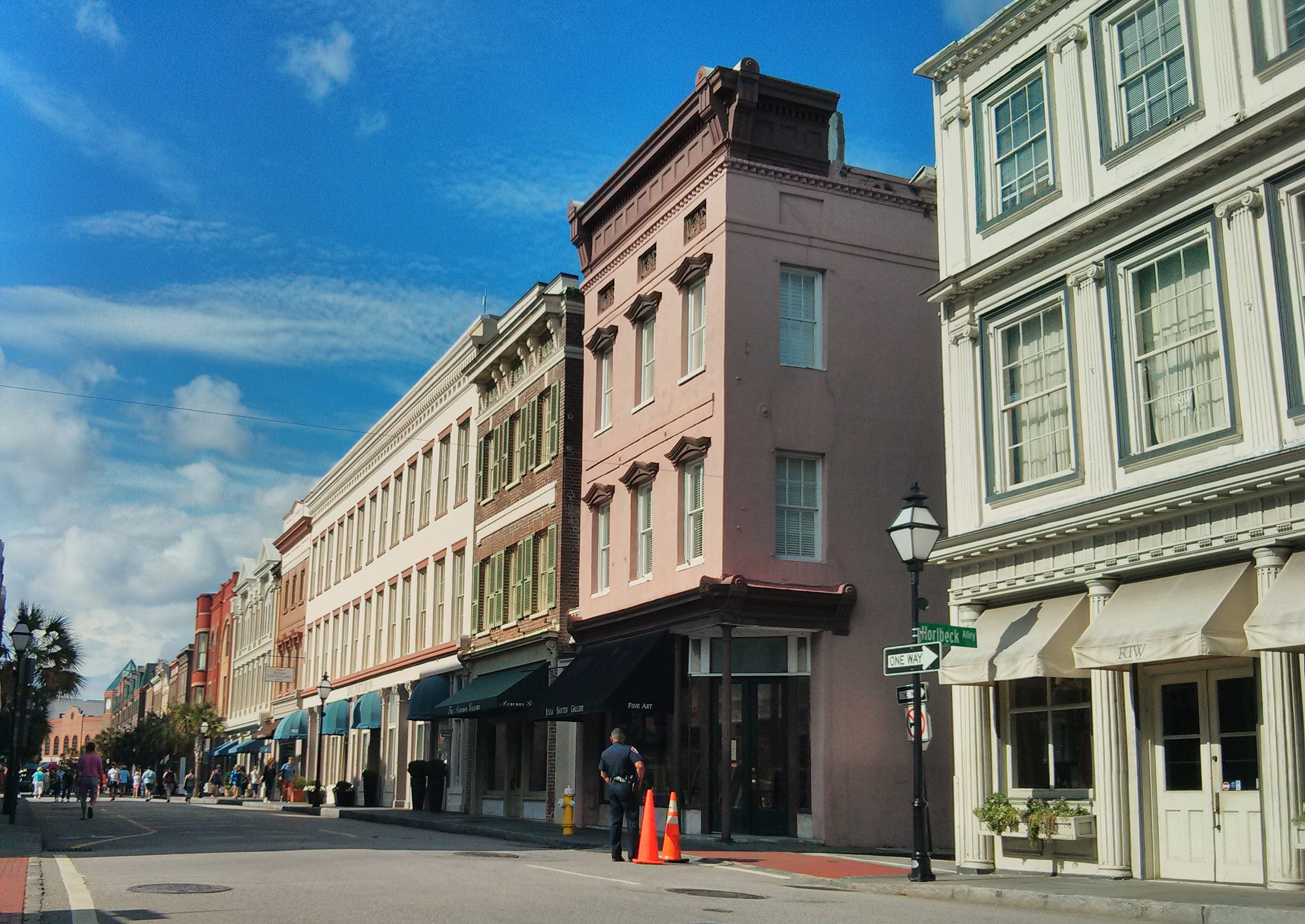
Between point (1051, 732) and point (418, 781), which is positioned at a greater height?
point (1051, 732)

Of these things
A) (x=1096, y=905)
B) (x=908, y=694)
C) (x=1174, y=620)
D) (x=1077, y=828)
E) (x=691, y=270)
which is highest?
(x=691, y=270)

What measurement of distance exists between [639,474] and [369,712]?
2055 cm

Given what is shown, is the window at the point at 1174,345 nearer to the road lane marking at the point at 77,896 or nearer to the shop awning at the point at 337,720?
the road lane marking at the point at 77,896

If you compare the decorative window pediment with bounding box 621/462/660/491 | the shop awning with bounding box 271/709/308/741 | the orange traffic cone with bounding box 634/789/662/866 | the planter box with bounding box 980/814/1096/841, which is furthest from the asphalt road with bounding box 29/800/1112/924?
the shop awning with bounding box 271/709/308/741

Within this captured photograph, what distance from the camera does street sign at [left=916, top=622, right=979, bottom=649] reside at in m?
15.6

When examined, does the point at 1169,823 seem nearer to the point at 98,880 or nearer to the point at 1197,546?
the point at 1197,546

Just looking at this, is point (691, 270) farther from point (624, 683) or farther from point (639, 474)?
point (624, 683)

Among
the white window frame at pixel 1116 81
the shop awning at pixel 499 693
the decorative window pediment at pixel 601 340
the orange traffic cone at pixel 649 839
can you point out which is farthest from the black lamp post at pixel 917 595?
the shop awning at pixel 499 693

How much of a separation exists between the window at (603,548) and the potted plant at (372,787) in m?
18.7

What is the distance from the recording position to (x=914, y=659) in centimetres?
1568

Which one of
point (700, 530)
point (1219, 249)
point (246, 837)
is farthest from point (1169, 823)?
point (246, 837)

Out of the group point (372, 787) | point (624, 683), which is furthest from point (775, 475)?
point (372, 787)

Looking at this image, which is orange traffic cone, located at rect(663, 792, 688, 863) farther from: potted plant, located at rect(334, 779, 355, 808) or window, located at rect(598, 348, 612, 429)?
potted plant, located at rect(334, 779, 355, 808)

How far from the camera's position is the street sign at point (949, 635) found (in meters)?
15.6
